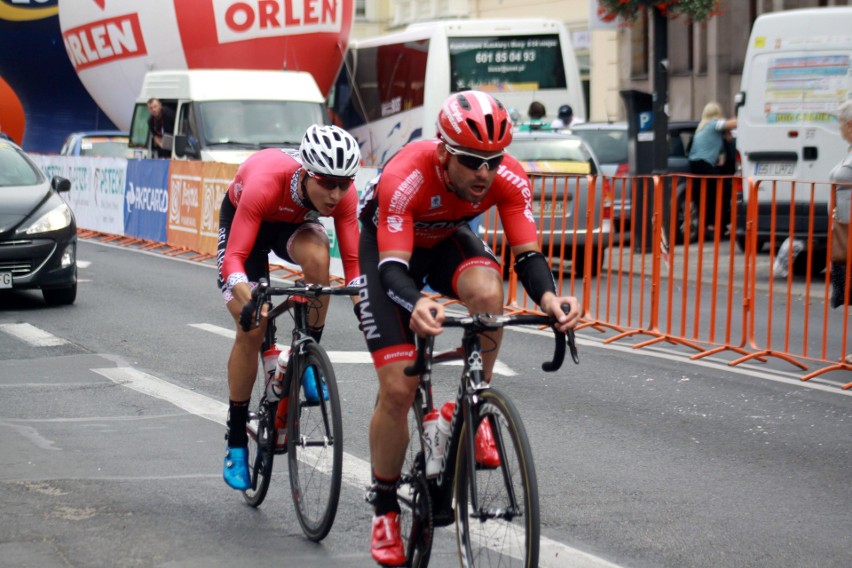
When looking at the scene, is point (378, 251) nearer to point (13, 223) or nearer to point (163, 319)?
point (163, 319)

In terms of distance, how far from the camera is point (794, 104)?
659 inches

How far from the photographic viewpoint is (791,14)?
16.7 m

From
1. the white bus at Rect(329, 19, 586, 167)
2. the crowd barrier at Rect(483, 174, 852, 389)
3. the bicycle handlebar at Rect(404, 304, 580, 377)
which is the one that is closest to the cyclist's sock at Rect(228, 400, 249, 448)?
the bicycle handlebar at Rect(404, 304, 580, 377)

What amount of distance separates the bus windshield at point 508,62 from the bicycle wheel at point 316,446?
19.7 meters

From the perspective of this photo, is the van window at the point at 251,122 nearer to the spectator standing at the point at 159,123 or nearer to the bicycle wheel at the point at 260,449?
the spectator standing at the point at 159,123

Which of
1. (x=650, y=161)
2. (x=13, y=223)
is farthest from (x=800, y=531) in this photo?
(x=650, y=161)

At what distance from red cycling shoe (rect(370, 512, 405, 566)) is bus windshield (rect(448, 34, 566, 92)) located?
67.2ft

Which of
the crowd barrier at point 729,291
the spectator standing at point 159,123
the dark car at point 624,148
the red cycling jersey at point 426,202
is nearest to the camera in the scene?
the red cycling jersey at point 426,202

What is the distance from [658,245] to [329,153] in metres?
6.37

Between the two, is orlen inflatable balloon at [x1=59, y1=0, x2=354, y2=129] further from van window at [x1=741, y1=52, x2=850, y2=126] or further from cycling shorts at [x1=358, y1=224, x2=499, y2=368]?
cycling shorts at [x1=358, y1=224, x2=499, y2=368]

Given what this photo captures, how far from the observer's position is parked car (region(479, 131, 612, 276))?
13.6 metres

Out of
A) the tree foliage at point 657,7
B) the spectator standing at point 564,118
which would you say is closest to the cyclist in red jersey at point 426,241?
the tree foliage at point 657,7

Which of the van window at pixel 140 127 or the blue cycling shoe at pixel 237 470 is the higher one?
the van window at pixel 140 127

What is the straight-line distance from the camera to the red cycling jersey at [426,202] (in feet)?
16.4
